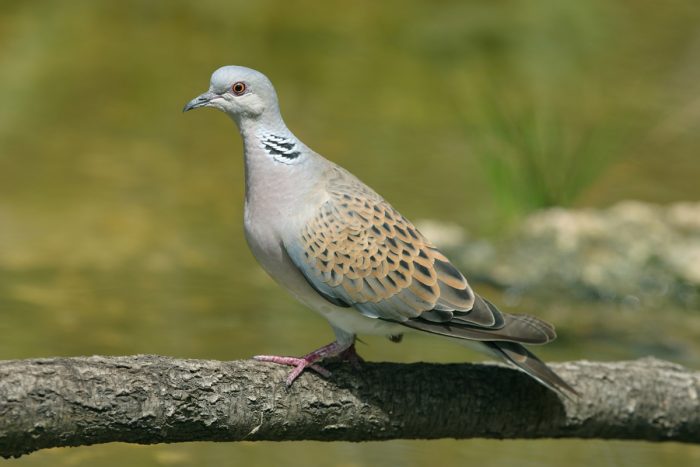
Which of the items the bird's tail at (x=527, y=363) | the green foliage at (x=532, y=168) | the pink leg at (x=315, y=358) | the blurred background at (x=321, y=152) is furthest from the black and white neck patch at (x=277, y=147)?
the green foliage at (x=532, y=168)

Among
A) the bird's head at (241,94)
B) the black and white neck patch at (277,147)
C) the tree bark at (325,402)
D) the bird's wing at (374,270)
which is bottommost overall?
the tree bark at (325,402)

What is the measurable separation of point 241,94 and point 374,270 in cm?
62

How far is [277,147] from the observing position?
3451mm

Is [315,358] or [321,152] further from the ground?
[321,152]

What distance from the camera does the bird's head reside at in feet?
11.2

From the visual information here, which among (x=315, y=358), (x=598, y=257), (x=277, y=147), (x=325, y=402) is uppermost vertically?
(x=598, y=257)

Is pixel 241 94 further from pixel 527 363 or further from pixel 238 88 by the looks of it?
pixel 527 363

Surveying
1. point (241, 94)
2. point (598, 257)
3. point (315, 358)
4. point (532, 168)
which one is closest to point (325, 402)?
point (315, 358)

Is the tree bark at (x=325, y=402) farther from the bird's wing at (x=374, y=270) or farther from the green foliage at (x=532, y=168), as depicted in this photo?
the green foliage at (x=532, y=168)

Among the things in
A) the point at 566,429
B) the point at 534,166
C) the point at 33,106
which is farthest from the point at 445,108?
the point at 566,429

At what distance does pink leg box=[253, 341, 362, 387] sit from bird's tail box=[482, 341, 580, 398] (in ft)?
1.32

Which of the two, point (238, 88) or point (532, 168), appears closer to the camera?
point (238, 88)

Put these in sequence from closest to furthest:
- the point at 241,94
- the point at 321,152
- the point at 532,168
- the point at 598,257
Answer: the point at 241,94 < the point at 598,257 < the point at 532,168 < the point at 321,152

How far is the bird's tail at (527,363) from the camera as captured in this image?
342 centimetres
